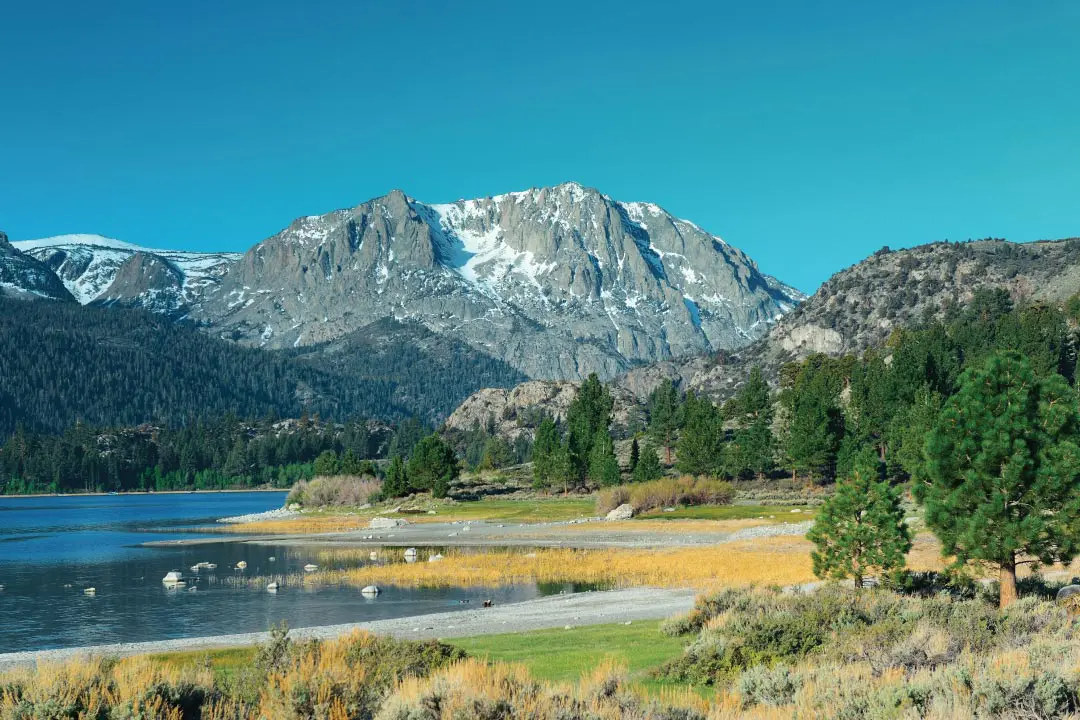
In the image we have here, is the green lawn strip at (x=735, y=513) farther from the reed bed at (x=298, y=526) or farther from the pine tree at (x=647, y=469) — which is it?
the reed bed at (x=298, y=526)

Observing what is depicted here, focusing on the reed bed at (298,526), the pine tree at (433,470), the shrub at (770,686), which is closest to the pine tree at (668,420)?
the pine tree at (433,470)

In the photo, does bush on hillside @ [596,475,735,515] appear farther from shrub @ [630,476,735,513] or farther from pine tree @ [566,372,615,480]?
pine tree @ [566,372,615,480]

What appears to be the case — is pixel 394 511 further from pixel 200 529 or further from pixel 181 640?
pixel 181 640

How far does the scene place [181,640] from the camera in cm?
3388

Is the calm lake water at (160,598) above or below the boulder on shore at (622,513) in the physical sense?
above

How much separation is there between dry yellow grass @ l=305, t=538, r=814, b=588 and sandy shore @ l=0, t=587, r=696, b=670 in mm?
6230

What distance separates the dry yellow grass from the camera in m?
46.2

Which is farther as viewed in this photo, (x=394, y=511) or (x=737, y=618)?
(x=394, y=511)

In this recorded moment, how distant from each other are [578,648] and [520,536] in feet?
186

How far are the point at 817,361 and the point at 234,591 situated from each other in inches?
5522

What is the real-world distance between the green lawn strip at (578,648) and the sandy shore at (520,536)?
3960 cm

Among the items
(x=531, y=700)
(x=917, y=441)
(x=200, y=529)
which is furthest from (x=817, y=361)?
(x=531, y=700)

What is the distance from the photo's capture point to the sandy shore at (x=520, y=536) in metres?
71.8

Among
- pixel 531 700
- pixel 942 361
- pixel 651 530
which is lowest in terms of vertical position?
pixel 651 530
